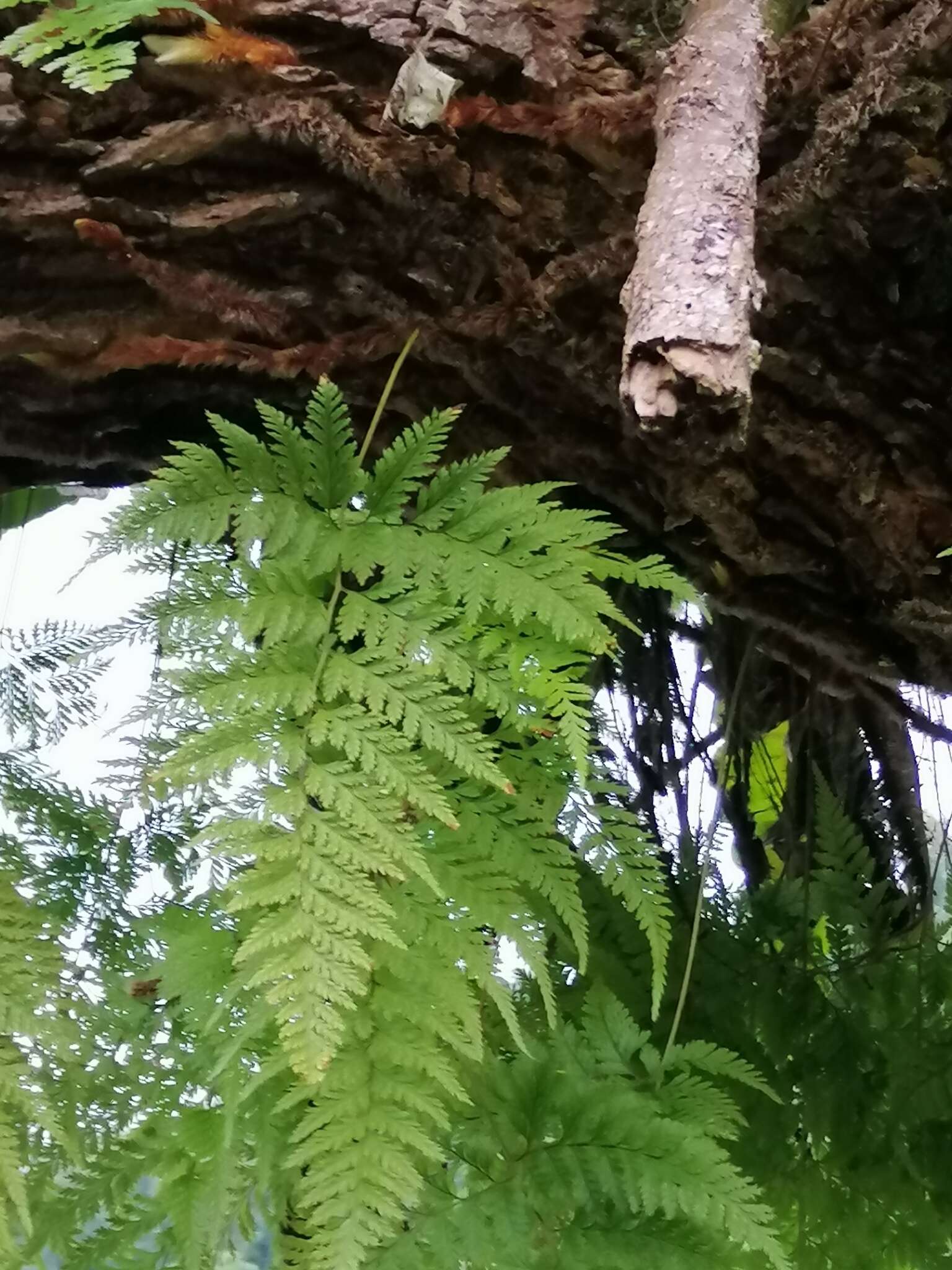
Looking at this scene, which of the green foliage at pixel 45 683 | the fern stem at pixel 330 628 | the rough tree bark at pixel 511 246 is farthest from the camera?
the green foliage at pixel 45 683

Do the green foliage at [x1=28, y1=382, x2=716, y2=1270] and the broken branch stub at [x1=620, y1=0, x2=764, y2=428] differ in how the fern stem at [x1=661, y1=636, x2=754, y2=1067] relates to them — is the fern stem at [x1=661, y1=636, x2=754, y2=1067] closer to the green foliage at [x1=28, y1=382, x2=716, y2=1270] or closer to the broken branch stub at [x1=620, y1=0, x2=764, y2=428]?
the green foliage at [x1=28, y1=382, x2=716, y2=1270]

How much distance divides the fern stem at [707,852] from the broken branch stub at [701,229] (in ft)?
1.70

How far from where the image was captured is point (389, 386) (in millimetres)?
756

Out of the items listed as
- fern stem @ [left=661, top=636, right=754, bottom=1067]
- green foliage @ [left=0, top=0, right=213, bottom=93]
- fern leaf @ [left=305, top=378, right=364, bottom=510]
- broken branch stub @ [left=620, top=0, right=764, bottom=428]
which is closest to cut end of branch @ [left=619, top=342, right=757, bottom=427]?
broken branch stub @ [left=620, top=0, right=764, bottom=428]

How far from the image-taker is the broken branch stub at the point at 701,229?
50 centimetres

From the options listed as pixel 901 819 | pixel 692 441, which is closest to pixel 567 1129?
pixel 692 441

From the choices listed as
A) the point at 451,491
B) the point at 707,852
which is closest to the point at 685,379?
the point at 451,491

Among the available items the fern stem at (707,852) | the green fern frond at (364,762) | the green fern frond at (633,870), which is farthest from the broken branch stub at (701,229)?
the fern stem at (707,852)

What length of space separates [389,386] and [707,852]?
54cm

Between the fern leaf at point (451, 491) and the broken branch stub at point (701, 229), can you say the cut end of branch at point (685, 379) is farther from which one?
the fern leaf at point (451, 491)

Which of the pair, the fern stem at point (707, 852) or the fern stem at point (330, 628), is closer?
the fern stem at point (330, 628)

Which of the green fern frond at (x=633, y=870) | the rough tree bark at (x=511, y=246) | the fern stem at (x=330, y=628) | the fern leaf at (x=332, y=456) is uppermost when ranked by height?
the rough tree bark at (x=511, y=246)

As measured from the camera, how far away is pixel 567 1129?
744 mm

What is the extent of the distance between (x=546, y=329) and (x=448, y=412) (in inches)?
6.6
